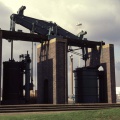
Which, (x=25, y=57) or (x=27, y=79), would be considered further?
(x=25, y=57)

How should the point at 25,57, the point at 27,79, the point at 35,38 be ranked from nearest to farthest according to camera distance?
the point at 35,38 < the point at 27,79 < the point at 25,57

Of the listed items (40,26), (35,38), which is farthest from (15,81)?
(40,26)

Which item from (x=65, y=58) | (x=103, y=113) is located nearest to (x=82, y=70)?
(x=65, y=58)

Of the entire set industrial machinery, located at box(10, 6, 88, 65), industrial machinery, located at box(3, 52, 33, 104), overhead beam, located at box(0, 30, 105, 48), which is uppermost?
industrial machinery, located at box(10, 6, 88, 65)

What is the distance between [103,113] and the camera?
16.3m

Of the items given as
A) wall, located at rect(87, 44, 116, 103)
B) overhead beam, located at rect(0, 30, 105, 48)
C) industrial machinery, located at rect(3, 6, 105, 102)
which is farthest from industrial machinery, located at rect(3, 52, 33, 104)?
wall, located at rect(87, 44, 116, 103)

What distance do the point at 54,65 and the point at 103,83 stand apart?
371 inches

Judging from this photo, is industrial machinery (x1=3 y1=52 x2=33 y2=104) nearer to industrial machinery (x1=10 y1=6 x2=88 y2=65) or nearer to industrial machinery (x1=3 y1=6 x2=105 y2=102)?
industrial machinery (x1=3 y1=6 x2=105 y2=102)

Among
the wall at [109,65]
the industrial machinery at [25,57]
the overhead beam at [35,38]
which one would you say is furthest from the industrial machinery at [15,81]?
the wall at [109,65]

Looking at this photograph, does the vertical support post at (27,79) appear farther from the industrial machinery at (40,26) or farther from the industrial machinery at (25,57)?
the industrial machinery at (40,26)

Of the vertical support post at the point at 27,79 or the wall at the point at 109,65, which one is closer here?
the vertical support post at the point at 27,79

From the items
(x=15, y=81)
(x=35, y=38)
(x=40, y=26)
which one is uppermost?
(x=40, y=26)

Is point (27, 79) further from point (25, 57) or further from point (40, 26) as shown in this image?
point (40, 26)

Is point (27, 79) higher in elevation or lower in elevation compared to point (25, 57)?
lower
